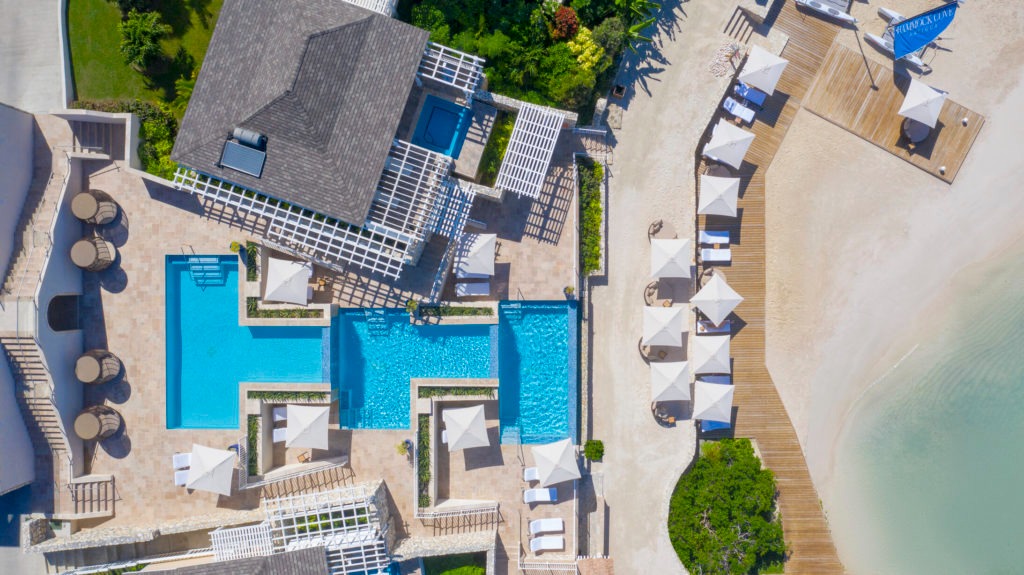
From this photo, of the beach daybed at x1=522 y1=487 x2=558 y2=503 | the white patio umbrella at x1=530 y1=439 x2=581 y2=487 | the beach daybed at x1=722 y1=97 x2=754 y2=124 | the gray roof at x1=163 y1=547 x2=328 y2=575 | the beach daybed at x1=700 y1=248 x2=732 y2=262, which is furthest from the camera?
the beach daybed at x1=700 y1=248 x2=732 y2=262

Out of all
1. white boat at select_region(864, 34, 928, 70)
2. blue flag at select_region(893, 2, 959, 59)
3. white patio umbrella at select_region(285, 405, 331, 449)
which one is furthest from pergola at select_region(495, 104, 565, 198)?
blue flag at select_region(893, 2, 959, 59)

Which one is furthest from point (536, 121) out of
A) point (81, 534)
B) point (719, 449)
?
point (81, 534)

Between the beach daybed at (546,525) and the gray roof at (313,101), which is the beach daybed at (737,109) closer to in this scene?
the gray roof at (313,101)

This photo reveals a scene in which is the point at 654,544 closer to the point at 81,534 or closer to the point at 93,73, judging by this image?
the point at 81,534

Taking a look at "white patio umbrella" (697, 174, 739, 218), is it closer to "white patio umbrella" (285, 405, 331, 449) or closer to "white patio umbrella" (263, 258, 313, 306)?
"white patio umbrella" (263, 258, 313, 306)

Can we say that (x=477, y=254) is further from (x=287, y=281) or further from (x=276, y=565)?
(x=276, y=565)

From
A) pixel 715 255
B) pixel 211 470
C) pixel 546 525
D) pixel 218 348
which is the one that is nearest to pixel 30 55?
pixel 218 348
